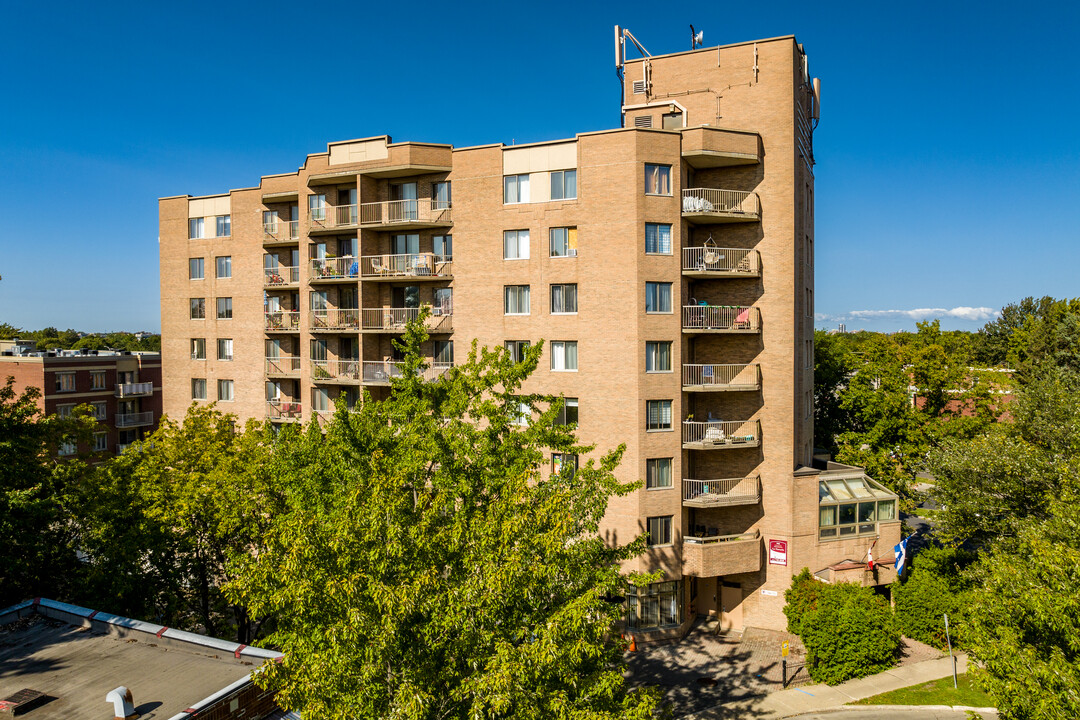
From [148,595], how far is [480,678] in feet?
64.4

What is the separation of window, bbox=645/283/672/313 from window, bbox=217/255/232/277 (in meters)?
27.5

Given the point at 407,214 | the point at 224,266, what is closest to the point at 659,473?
the point at 407,214

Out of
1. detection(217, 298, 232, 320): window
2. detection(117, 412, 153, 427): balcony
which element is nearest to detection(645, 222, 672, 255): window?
detection(217, 298, 232, 320): window

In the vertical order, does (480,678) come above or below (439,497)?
below

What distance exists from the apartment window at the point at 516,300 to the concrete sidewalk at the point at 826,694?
64.2 ft

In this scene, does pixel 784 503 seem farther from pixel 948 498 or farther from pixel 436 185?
pixel 436 185

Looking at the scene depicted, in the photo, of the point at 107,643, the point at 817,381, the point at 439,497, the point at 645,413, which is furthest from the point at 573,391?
the point at 817,381

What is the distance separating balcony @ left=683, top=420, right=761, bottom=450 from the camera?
105 ft

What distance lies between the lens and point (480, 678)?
38.2 feet

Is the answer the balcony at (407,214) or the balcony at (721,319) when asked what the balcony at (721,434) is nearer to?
the balcony at (721,319)

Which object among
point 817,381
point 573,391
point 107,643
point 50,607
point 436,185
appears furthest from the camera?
point 817,381

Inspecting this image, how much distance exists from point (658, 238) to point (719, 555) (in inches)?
618

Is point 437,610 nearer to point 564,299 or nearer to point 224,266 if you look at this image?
point 564,299

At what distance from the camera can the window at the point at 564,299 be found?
1270 inches
